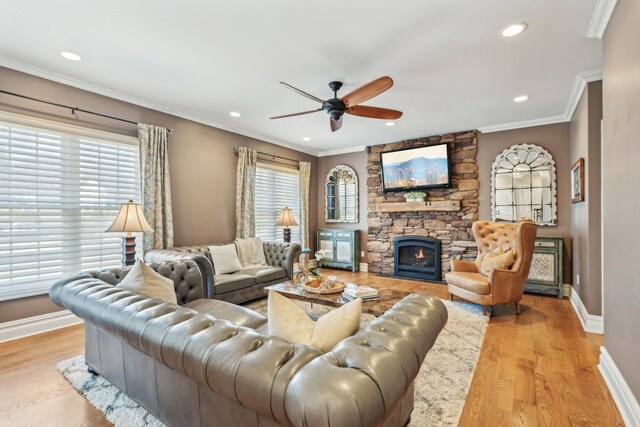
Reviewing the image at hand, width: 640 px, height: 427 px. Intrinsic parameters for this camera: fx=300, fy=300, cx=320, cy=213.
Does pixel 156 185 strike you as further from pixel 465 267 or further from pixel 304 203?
pixel 465 267

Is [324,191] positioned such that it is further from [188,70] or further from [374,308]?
[374,308]

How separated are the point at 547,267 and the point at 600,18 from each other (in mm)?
3443

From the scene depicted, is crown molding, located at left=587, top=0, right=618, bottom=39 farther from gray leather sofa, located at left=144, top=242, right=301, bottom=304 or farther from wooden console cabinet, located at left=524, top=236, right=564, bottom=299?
gray leather sofa, located at left=144, top=242, right=301, bottom=304

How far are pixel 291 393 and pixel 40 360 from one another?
294 cm

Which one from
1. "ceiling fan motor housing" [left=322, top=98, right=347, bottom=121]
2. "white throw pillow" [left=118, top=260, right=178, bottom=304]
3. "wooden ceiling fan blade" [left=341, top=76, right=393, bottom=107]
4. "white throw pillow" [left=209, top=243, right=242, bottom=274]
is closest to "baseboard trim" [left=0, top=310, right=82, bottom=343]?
"white throw pillow" [left=209, top=243, right=242, bottom=274]

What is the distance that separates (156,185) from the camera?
3.99m

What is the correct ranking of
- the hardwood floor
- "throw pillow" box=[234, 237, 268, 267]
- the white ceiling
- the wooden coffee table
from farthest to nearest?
1. "throw pillow" box=[234, 237, 268, 267]
2. the wooden coffee table
3. the white ceiling
4. the hardwood floor

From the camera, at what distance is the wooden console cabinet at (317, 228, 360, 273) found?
6453 millimetres

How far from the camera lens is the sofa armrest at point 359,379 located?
81 cm

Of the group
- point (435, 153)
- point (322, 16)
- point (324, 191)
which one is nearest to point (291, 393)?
point (322, 16)

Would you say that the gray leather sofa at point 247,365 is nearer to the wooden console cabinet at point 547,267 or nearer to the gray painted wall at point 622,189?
the gray painted wall at point 622,189

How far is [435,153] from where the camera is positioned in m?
5.56

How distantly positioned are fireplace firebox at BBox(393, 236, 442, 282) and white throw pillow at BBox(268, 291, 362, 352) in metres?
4.74

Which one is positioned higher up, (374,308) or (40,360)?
(374,308)
